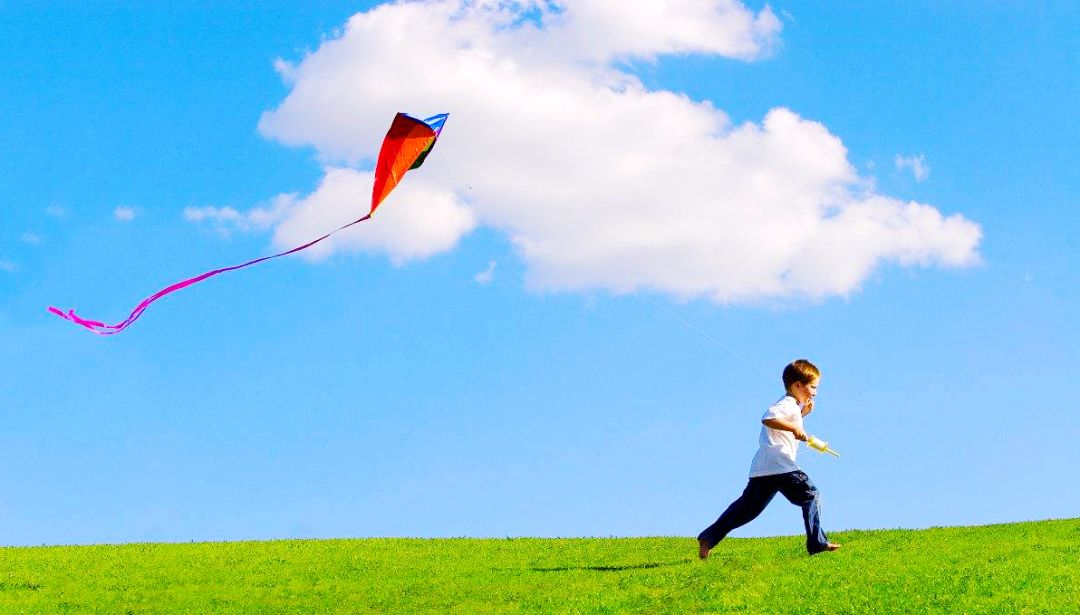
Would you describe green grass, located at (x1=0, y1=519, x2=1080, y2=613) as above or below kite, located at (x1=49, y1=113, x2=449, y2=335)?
below

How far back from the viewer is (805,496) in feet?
48.0

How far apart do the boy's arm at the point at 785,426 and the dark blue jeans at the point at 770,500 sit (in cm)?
57

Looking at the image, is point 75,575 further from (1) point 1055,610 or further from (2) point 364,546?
(1) point 1055,610

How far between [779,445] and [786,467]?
0.30m

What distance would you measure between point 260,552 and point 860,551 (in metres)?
10.1

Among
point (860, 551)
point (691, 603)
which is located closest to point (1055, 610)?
point (691, 603)

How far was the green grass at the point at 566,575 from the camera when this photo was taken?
38.4 ft

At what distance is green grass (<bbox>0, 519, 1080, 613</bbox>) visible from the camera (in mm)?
11695

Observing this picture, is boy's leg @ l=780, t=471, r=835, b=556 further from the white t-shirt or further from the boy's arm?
the boy's arm

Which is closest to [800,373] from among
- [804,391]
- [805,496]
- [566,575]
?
[804,391]

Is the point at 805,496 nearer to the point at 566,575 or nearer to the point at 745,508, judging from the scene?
the point at 745,508

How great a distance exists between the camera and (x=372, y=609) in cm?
1362

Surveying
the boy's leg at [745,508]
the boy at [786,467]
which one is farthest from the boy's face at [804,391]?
the boy's leg at [745,508]

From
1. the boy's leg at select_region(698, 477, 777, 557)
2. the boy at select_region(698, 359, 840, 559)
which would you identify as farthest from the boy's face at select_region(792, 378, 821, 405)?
the boy's leg at select_region(698, 477, 777, 557)
